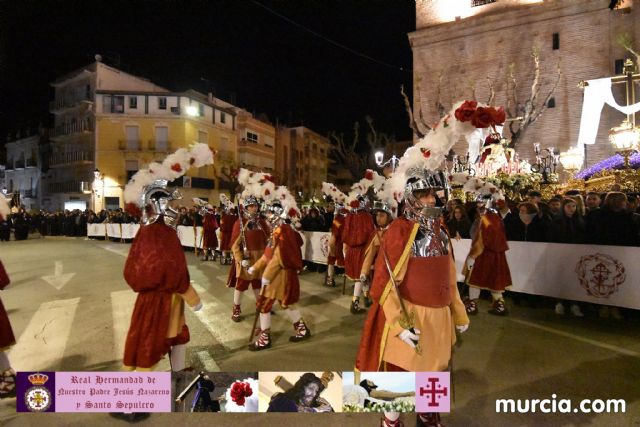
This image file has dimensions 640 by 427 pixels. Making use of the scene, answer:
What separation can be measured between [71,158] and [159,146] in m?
10.1

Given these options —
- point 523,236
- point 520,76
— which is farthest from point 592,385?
point 520,76

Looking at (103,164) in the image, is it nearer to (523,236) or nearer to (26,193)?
(26,193)

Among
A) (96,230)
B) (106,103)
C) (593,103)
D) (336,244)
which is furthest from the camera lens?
(106,103)

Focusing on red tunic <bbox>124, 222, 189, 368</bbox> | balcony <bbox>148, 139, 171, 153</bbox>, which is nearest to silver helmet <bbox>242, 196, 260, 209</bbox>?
red tunic <bbox>124, 222, 189, 368</bbox>

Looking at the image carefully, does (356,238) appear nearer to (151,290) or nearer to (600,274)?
(600,274)

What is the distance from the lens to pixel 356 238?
873cm

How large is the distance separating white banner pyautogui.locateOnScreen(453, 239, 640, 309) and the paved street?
1.35 ft

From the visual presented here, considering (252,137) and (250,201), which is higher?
(252,137)

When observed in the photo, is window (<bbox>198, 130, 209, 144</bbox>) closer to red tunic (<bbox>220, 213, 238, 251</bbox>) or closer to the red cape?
red tunic (<bbox>220, 213, 238, 251</bbox>)

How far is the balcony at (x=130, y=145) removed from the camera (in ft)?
139

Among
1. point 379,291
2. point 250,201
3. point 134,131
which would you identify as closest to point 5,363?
point 250,201

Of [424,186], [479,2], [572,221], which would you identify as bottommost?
[572,221]

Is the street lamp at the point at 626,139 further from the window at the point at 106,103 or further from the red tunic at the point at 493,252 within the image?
the window at the point at 106,103

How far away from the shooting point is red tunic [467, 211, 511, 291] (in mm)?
7566
